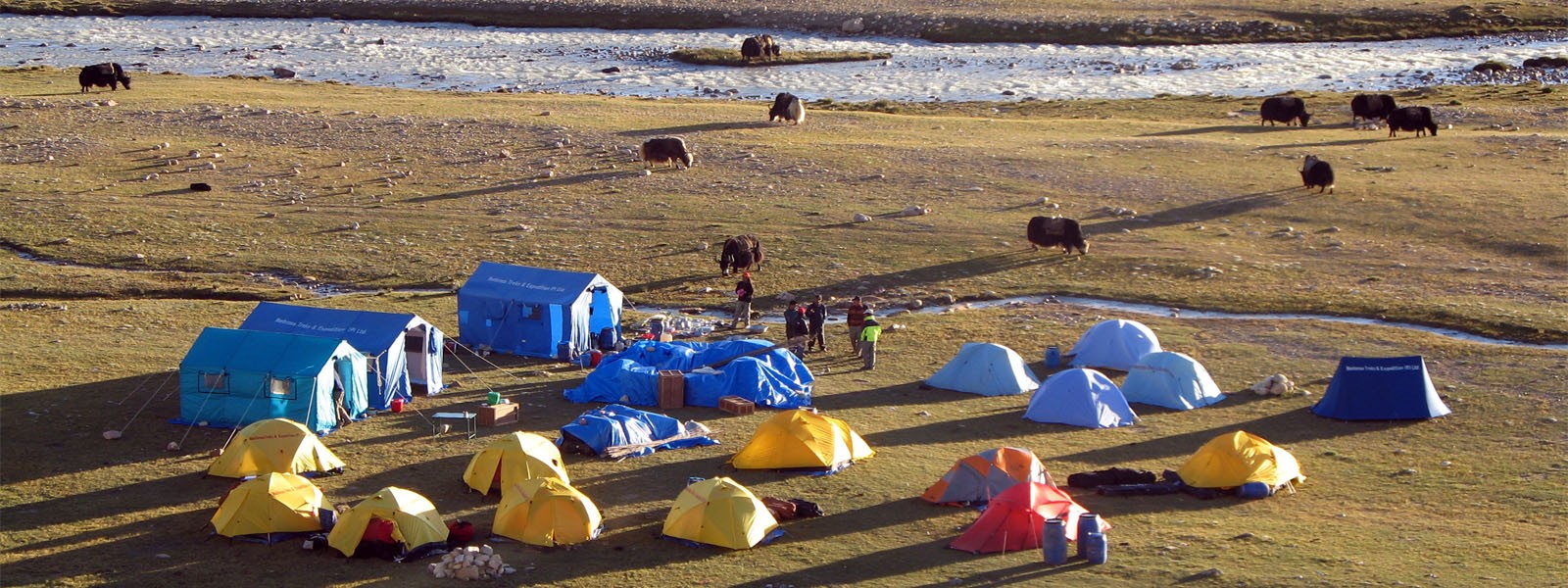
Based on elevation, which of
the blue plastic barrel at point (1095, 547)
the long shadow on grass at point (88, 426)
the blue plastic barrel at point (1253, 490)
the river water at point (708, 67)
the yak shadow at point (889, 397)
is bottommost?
the long shadow on grass at point (88, 426)

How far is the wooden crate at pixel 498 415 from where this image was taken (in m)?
25.2

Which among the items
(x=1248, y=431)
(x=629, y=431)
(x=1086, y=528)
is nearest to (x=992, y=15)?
(x=1248, y=431)

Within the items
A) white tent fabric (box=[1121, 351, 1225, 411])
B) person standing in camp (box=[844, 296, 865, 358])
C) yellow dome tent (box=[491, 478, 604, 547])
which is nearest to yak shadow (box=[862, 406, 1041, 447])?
white tent fabric (box=[1121, 351, 1225, 411])

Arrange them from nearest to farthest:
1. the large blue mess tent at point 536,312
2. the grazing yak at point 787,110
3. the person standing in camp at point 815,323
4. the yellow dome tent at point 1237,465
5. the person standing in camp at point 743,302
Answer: the yellow dome tent at point 1237,465, the large blue mess tent at point 536,312, the person standing in camp at point 815,323, the person standing in camp at point 743,302, the grazing yak at point 787,110

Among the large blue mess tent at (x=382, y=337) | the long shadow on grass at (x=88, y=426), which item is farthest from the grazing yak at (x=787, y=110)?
the long shadow on grass at (x=88, y=426)

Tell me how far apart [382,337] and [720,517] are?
8973 mm

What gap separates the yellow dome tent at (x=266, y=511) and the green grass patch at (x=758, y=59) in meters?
55.1

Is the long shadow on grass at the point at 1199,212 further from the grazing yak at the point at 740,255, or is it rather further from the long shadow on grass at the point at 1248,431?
the long shadow on grass at the point at 1248,431

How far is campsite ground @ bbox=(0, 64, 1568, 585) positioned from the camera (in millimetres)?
20172

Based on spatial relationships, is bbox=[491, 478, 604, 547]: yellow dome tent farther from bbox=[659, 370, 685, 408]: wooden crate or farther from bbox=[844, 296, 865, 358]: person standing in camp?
bbox=[844, 296, 865, 358]: person standing in camp

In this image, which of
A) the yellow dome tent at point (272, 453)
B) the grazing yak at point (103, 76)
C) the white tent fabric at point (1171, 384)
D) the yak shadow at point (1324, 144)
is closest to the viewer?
the yellow dome tent at point (272, 453)

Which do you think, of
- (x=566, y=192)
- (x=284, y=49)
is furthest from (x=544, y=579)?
(x=284, y=49)

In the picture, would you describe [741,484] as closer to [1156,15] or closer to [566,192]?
[566,192]

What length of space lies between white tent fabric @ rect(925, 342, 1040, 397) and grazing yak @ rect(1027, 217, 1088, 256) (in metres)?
9.46
